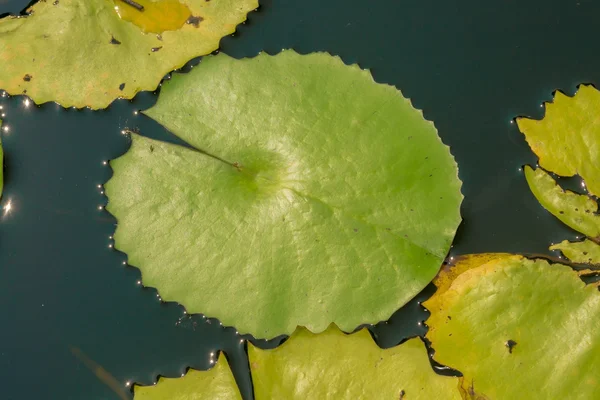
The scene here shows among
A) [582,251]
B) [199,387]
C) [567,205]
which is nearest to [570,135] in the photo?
[567,205]

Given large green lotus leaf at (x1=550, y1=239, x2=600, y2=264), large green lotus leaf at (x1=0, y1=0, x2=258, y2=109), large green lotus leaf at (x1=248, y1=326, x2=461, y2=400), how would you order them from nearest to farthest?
1. large green lotus leaf at (x1=248, y1=326, x2=461, y2=400)
2. large green lotus leaf at (x1=550, y1=239, x2=600, y2=264)
3. large green lotus leaf at (x1=0, y1=0, x2=258, y2=109)

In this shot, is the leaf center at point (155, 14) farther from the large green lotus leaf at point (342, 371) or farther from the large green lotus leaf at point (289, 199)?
the large green lotus leaf at point (342, 371)

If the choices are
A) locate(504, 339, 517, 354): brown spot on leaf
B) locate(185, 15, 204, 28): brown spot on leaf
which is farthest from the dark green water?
locate(504, 339, 517, 354): brown spot on leaf

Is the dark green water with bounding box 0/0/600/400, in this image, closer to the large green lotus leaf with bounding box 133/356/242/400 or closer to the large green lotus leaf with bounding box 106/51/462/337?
the large green lotus leaf with bounding box 133/356/242/400

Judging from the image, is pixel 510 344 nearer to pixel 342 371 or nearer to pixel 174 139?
pixel 342 371

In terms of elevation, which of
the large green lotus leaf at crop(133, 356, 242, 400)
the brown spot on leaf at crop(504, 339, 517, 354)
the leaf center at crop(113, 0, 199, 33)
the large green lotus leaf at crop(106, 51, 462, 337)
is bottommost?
the large green lotus leaf at crop(133, 356, 242, 400)

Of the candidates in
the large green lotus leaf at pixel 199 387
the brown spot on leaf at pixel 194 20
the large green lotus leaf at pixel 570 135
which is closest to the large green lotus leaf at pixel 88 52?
the brown spot on leaf at pixel 194 20
